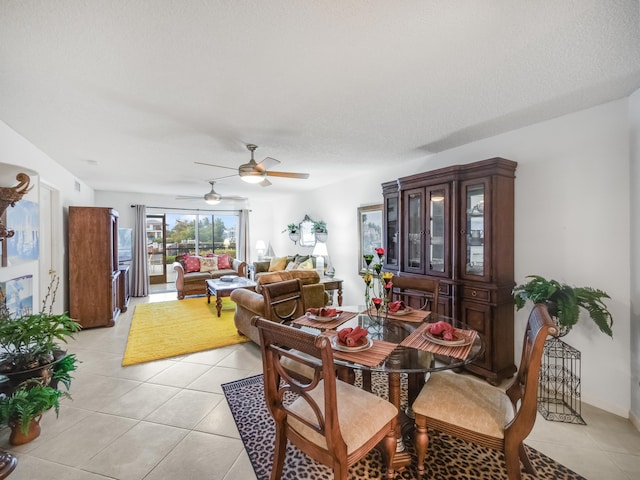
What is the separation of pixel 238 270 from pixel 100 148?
4.40m

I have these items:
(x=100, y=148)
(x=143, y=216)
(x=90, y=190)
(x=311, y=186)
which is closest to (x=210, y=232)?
(x=143, y=216)

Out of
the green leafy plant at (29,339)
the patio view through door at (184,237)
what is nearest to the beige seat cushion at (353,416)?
the green leafy plant at (29,339)

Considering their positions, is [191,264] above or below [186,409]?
above

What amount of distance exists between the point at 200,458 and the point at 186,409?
0.63m

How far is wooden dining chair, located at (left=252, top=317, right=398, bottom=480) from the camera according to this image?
1.26 m

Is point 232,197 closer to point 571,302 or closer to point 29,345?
point 29,345

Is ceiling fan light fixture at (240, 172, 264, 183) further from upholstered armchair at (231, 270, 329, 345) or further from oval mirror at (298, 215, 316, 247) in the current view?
oval mirror at (298, 215, 316, 247)

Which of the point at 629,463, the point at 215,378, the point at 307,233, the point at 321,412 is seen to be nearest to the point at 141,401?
the point at 215,378

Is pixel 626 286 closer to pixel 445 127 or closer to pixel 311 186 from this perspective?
pixel 445 127

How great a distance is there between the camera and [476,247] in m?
2.92

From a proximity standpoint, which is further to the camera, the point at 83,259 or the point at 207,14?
the point at 83,259

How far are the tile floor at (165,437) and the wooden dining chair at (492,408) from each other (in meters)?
0.64

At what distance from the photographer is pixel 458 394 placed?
5.44ft

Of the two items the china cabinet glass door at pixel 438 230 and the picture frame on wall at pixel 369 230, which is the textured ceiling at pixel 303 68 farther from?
the picture frame on wall at pixel 369 230
